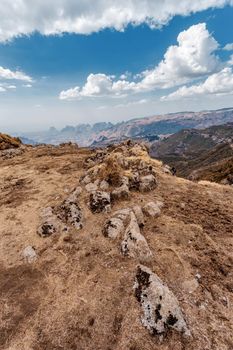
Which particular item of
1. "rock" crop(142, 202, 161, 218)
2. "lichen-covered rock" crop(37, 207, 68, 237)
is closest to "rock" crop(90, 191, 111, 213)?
"lichen-covered rock" crop(37, 207, 68, 237)

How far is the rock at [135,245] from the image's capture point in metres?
13.8

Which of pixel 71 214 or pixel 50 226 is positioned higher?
pixel 71 214

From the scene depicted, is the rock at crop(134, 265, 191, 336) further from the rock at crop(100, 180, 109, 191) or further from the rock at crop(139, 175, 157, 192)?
the rock at crop(100, 180, 109, 191)

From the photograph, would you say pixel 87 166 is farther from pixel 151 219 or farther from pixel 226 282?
pixel 226 282

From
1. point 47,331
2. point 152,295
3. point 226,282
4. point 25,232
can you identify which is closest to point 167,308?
point 152,295

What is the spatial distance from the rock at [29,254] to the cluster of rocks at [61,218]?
4.93 ft

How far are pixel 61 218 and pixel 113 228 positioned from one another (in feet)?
14.5

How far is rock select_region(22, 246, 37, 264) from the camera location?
584 inches

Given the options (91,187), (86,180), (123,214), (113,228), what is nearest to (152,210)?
(123,214)

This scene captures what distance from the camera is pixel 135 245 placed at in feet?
46.6

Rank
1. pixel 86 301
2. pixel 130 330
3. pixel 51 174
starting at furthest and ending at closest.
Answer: pixel 51 174, pixel 86 301, pixel 130 330

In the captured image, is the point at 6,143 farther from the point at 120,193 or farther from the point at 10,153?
the point at 120,193

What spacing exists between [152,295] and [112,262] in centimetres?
338

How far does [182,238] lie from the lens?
1504cm
